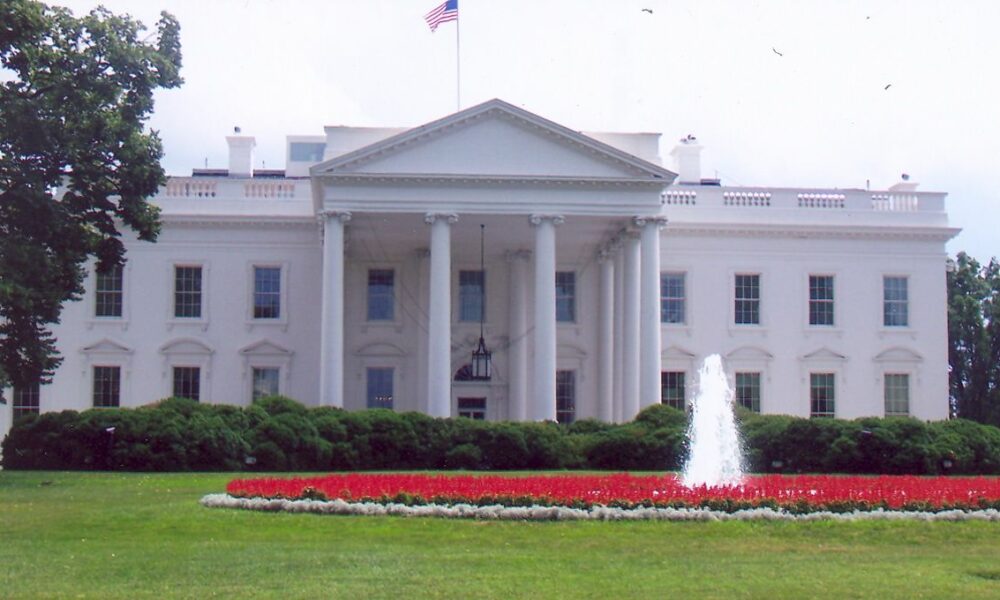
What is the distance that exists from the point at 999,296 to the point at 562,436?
31359 mm

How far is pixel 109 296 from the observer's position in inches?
1811

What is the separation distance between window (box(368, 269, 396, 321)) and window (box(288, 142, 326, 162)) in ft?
52.1

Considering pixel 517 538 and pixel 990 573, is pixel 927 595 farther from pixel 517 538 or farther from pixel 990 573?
pixel 517 538

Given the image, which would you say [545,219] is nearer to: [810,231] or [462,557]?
[810,231]

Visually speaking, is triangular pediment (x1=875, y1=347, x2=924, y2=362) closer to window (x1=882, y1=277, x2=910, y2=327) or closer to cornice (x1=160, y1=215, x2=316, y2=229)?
window (x1=882, y1=277, x2=910, y2=327)

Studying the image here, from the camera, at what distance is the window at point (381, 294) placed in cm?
4659

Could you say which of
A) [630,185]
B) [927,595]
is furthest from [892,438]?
[927,595]

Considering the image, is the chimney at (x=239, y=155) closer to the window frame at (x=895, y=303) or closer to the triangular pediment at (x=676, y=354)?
the triangular pediment at (x=676, y=354)

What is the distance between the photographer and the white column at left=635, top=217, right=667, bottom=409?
3966 centimetres

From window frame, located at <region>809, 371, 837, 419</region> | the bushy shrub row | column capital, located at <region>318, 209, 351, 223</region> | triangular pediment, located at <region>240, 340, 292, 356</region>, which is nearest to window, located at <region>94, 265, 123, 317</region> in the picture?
triangular pediment, located at <region>240, 340, 292, 356</region>

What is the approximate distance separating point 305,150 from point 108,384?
18.8 meters

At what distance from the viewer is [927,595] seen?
12.6 meters

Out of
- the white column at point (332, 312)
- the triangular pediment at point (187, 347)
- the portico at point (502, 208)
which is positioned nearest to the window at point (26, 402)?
the triangular pediment at point (187, 347)

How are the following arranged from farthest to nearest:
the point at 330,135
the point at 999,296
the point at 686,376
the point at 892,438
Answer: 1. the point at 999,296
2. the point at 686,376
3. the point at 330,135
4. the point at 892,438
